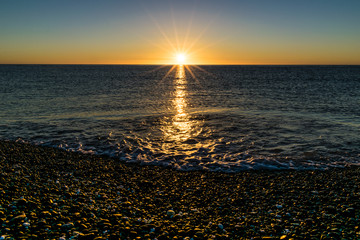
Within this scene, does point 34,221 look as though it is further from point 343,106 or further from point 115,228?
point 343,106

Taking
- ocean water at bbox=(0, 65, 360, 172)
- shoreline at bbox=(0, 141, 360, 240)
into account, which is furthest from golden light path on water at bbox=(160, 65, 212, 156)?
shoreline at bbox=(0, 141, 360, 240)

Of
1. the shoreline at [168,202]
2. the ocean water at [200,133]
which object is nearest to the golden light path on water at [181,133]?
the ocean water at [200,133]

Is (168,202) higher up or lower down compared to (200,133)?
lower down

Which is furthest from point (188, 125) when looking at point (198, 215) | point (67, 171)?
point (198, 215)

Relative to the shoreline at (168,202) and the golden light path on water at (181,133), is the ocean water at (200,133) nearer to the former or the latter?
the golden light path on water at (181,133)

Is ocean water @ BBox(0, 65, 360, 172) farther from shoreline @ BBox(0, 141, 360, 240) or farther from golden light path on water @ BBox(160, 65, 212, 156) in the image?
shoreline @ BBox(0, 141, 360, 240)

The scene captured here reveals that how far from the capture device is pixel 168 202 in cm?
830

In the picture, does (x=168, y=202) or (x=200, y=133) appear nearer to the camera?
(x=168, y=202)

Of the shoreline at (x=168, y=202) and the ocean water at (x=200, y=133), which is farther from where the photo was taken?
the ocean water at (x=200, y=133)

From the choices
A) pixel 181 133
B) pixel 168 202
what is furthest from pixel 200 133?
pixel 168 202

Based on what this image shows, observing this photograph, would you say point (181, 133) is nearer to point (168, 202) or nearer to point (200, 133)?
point (200, 133)

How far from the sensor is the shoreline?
6.25m

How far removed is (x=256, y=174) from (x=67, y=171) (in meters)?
9.28

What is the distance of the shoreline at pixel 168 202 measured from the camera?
6246mm
